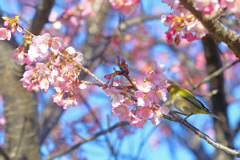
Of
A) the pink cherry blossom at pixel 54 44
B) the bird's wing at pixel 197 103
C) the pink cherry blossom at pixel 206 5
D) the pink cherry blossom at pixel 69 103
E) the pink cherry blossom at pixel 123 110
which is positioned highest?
the pink cherry blossom at pixel 206 5

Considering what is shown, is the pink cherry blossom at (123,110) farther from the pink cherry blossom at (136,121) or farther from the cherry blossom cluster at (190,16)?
the cherry blossom cluster at (190,16)

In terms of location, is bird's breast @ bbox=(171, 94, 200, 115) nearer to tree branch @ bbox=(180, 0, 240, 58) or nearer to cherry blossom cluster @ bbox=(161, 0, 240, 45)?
cherry blossom cluster @ bbox=(161, 0, 240, 45)

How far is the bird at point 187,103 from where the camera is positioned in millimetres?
2594

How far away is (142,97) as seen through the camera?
1.60 metres

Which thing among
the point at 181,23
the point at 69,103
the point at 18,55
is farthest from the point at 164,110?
the point at 18,55

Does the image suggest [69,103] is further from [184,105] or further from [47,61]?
[184,105]

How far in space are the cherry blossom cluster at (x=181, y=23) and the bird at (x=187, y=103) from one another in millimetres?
1103

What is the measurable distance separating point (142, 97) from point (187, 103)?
1199 mm

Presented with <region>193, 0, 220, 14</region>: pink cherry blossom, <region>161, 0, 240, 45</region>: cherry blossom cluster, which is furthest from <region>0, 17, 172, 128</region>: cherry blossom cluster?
<region>193, 0, 220, 14</region>: pink cherry blossom

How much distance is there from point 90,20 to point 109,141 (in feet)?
9.66

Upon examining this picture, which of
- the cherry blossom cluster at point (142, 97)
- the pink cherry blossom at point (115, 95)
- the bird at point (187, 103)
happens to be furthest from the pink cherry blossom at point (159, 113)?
the bird at point (187, 103)

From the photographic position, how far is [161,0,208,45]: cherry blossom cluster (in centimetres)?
144

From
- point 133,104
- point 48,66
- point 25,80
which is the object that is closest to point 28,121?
point 25,80

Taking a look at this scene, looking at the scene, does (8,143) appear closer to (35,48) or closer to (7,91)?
(7,91)
